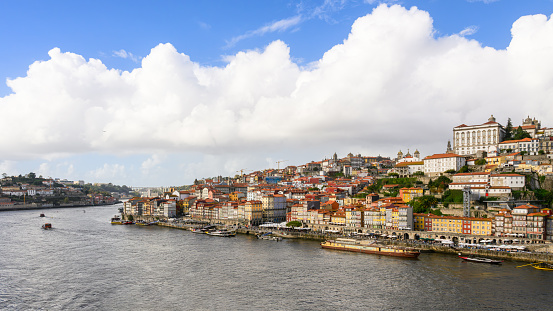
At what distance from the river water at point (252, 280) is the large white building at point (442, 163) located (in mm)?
25834

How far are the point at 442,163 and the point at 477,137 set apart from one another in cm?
994

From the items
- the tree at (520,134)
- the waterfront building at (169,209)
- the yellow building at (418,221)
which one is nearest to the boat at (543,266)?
the yellow building at (418,221)

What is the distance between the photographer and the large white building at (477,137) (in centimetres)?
6412

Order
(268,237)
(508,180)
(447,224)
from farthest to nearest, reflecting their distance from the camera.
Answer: (268,237) < (508,180) < (447,224)

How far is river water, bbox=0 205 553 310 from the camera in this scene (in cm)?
2294

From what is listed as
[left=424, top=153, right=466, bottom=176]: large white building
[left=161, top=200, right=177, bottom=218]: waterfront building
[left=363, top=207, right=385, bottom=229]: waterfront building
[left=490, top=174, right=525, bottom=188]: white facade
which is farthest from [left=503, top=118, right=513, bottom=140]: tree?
→ [left=161, top=200, right=177, bottom=218]: waterfront building

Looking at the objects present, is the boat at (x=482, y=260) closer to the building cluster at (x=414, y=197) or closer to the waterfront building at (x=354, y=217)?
the building cluster at (x=414, y=197)

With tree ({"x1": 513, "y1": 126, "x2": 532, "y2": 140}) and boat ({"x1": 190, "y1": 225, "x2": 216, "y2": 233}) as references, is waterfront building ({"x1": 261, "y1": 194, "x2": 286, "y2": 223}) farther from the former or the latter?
tree ({"x1": 513, "y1": 126, "x2": 532, "y2": 140})

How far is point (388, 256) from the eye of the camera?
36.8 metres

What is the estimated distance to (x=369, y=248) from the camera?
38.7m

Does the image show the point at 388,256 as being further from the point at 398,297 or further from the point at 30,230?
the point at 30,230

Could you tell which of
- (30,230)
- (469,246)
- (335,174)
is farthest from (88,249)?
(335,174)

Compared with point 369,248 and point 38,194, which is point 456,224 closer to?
point 369,248

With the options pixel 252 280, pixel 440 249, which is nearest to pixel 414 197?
pixel 440 249
